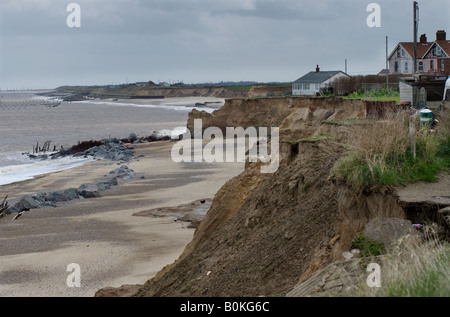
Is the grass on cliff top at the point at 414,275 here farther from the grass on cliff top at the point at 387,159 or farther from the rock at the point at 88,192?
the rock at the point at 88,192

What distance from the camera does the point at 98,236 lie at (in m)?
22.2

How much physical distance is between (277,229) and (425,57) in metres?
54.8

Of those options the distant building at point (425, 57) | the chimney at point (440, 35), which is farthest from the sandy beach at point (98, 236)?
the chimney at point (440, 35)

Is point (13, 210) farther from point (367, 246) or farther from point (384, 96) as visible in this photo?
point (367, 246)

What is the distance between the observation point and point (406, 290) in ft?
19.7

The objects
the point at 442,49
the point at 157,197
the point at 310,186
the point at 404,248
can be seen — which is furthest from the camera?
the point at 442,49

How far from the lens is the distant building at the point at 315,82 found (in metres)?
74.8

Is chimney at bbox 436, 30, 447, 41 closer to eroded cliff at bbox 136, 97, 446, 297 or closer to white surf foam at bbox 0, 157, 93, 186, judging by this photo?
white surf foam at bbox 0, 157, 93, 186

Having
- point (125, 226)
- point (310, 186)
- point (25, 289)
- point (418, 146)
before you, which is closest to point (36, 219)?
point (125, 226)

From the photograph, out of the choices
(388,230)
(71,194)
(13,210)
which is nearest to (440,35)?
(71,194)

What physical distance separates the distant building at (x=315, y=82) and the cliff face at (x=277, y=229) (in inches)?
2333
